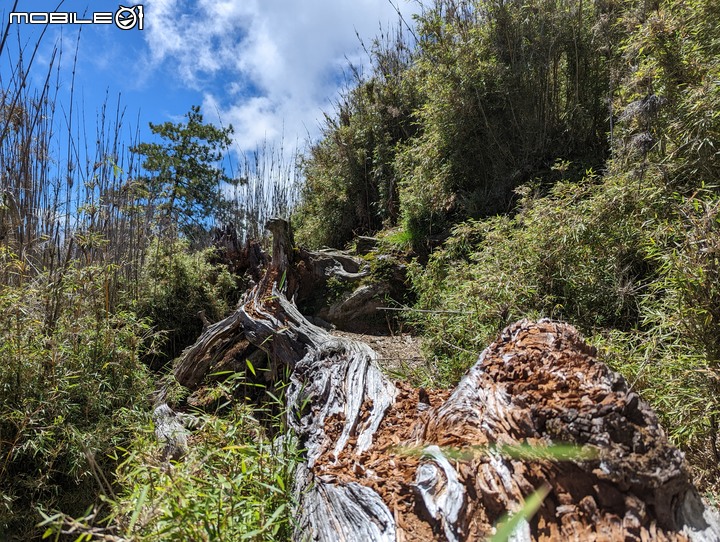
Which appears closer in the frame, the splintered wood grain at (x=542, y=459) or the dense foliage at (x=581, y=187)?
the splintered wood grain at (x=542, y=459)

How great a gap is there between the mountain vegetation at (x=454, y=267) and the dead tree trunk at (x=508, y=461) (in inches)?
7.5

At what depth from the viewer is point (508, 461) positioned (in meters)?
1.02

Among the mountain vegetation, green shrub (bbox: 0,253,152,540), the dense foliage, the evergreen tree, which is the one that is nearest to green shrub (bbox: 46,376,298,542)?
the mountain vegetation

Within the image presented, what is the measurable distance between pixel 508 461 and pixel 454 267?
2.74 m

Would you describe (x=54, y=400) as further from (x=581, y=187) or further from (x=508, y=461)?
(x=581, y=187)

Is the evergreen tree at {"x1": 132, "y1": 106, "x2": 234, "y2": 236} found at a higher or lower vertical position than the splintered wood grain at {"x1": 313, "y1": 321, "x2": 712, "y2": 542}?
higher

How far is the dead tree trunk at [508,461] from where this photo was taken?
2.87 feet

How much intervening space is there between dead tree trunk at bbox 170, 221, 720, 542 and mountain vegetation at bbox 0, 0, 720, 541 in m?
0.19

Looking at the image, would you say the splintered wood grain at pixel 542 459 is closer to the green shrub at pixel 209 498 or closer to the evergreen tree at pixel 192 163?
the green shrub at pixel 209 498

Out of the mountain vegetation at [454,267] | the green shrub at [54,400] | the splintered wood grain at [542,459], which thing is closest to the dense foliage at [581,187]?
the mountain vegetation at [454,267]

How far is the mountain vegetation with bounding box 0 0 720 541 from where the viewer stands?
1.56 metres

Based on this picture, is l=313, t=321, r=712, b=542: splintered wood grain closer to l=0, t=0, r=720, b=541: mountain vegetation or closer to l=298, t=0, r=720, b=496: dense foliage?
l=0, t=0, r=720, b=541: mountain vegetation

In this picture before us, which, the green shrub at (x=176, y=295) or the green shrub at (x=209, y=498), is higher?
the green shrub at (x=176, y=295)

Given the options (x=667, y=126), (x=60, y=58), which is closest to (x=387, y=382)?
(x=667, y=126)
